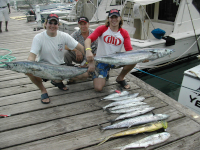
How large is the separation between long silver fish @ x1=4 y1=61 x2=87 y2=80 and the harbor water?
4.00 metres

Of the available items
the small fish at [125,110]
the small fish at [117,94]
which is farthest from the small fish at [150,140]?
the small fish at [117,94]

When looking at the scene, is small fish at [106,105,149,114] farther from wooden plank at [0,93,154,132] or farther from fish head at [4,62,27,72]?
fish head at [4,62,27,72]

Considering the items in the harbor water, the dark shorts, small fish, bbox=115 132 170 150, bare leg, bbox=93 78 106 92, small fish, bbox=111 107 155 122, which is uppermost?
the dark shorts

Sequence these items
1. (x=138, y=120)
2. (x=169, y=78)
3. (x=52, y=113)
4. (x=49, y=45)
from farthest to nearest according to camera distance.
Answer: (x=169, y=78) < (x=49, y=45) < (x=52, y=113) < (x=138, y=120)

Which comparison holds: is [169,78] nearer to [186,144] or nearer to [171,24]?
[171,24]

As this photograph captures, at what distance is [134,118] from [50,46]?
1905 mm

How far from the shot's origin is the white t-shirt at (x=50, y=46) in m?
2.76

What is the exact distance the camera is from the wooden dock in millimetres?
2107

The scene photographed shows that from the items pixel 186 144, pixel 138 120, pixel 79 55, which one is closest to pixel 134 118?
pixel 138 120

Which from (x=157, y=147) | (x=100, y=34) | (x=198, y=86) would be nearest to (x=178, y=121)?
(x=157, y=147)

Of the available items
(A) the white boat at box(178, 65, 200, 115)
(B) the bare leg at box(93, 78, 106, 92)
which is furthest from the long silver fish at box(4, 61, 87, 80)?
(A) the white boat at box(178, 65, 200, 115)

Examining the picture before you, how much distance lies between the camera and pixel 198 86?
11.7 feet

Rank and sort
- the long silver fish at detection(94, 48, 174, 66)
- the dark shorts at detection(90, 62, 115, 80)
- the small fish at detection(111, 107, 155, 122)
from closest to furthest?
the small fish at detection(111, 107, 155, 122) → the long silver fish at detection(94, 48, 174, 66) → the dark shorts at detection(90, 62, 115, 80)

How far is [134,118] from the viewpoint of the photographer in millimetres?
2475
